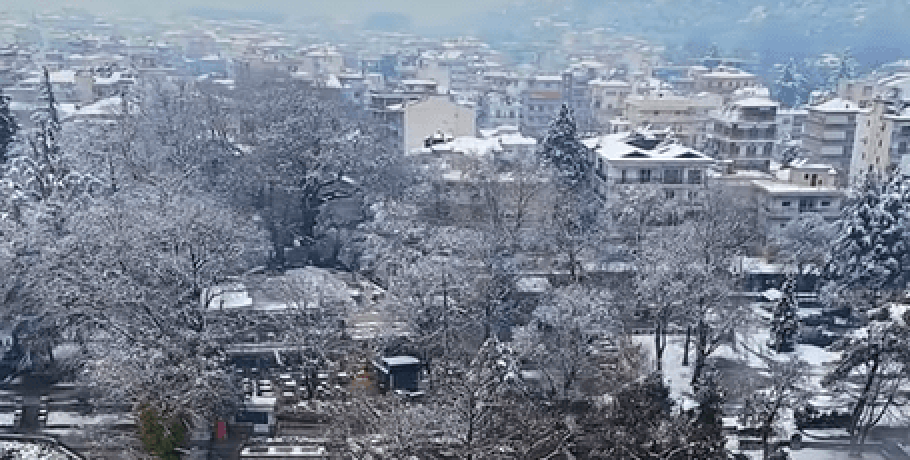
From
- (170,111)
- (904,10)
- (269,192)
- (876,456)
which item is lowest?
(876,456)

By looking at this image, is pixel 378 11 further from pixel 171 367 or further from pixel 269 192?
pixel 171 367

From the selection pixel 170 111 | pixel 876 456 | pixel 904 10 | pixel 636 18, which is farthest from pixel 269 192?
pixel 636 18

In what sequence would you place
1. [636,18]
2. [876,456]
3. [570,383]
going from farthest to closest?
[636,18] → [570,383] → [876,456]

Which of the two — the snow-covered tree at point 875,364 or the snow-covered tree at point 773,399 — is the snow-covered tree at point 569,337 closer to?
the snow-covered tree at point 773,399

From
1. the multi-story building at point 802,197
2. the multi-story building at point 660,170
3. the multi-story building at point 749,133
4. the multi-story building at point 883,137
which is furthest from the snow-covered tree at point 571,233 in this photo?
the multi-story building at point 883,137

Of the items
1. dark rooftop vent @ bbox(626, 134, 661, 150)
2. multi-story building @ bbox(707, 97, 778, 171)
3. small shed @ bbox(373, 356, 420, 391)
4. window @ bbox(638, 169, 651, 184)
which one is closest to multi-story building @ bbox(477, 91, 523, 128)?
multi-story building @ bbox(707, 97, 778, 171)

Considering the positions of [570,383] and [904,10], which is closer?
[570,383]
